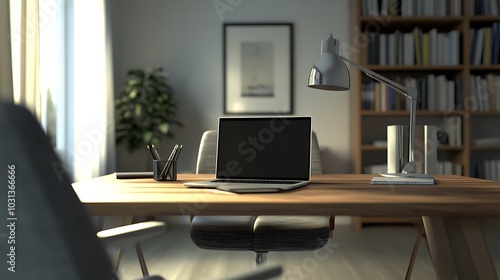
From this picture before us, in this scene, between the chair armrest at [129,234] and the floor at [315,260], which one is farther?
the floor at [315,260]

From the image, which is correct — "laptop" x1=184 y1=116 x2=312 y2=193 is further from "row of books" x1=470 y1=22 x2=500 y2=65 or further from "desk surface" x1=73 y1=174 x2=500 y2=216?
"row of books" x1=470 y1=22 x2=500 y2=65

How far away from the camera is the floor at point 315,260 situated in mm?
2838

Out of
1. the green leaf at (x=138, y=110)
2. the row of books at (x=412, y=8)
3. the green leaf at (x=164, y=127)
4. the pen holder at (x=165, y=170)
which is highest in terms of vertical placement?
the row of books at (x=412, y=8)

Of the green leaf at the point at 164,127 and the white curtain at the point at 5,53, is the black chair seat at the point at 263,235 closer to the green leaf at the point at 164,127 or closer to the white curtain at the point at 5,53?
the white curtain at the point at 5,53

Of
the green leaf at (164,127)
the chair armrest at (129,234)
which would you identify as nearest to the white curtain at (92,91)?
the green leaf at (164,127)

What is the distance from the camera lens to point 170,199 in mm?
1231

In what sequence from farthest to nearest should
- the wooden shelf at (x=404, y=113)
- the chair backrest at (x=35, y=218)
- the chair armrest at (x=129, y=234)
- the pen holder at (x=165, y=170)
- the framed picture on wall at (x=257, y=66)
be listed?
the framed picture on wall at (x=257, y=66) → the wooden shelf at (x=404, y=113) → the pen holder at (x=165, y=170) → the chair armrest at (x=129, y=234) → the chair backrest at (x=35, y=218)

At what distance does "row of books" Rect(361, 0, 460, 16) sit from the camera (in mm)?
4195

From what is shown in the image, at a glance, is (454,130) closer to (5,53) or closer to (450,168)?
(450,168)

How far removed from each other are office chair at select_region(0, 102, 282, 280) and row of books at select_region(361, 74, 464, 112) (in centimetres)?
391

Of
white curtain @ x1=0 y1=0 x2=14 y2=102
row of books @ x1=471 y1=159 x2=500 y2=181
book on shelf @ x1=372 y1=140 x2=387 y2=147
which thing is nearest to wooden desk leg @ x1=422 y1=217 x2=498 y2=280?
white curtain @ x1=0 y1=0 x2=14 y2=102

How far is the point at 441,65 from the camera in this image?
4.21 metres

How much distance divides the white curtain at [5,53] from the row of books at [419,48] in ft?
9.47

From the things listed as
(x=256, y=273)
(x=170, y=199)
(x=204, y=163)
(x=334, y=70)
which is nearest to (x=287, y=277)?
(x=204, y=163)
